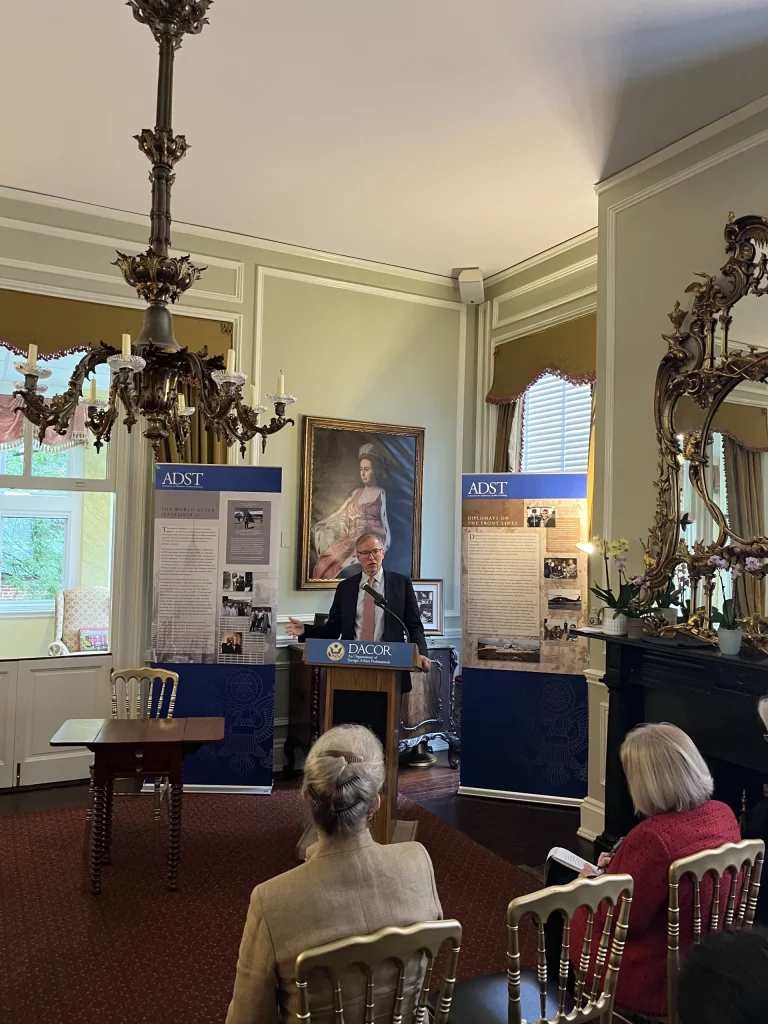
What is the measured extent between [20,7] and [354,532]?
3.62 m

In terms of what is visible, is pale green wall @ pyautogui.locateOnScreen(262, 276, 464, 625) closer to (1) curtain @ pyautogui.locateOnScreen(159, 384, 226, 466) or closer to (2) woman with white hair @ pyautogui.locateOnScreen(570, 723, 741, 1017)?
(1) curtain @ pyautogui.locateOnScreen(159, 384, 226, 466)

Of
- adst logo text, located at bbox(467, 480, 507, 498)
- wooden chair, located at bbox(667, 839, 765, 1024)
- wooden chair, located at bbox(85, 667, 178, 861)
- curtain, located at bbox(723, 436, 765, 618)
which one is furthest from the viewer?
adst logo text, located at bbox(467, 480, 507, 498)

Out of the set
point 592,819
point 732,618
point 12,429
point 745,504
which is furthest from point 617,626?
point 12,429

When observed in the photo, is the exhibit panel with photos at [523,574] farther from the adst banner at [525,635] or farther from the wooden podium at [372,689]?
the wooden podium at [372,689]

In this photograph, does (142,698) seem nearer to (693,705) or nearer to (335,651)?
(335,651)

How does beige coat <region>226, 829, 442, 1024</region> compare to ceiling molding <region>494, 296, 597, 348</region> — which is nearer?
beige coat <region>226, 829, 442, 1024</region>

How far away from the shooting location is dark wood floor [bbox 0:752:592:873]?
13.4 feet

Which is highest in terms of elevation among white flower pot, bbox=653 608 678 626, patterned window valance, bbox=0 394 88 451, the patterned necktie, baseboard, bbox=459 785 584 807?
patterned window valance, bbox=0 394 88 451

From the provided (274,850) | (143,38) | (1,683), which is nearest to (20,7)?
(143,38)

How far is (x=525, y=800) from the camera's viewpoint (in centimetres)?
474

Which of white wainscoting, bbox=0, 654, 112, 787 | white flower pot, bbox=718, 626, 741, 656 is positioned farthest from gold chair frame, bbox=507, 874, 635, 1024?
white wainscoting, bbox=0, 654, 112, 787

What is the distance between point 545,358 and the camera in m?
5.48

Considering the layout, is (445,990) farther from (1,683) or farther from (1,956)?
(1,683)

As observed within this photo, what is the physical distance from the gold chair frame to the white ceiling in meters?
3.03
